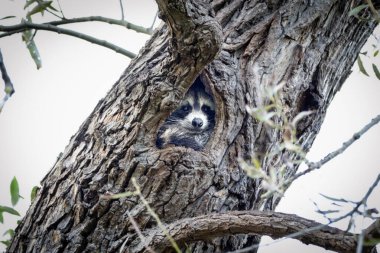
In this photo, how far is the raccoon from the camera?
2203mm

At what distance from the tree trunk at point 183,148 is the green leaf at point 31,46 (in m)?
0.29

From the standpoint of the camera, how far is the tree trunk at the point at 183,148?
1.67 m

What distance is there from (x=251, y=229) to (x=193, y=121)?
4.26 ft

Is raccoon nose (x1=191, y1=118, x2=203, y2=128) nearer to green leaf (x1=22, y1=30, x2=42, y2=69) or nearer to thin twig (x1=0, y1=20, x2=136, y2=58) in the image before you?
thin twig (x1=0, y1=20, x2=136, y2=58)

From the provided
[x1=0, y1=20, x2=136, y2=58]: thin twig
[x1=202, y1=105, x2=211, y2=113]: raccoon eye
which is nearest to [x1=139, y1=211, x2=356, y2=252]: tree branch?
[x1=0, y1=20, x2=136, y2=58]: thin twig

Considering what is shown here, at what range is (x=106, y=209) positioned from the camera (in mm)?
1680

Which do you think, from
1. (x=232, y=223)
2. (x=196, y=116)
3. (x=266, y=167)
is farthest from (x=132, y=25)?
(x=232, y=223)

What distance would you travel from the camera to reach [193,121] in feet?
8.94

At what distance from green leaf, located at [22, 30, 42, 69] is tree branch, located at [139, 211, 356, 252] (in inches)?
30.2

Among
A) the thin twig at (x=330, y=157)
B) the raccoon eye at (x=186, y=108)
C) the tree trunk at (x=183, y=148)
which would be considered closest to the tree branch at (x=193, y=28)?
the tree trunk at (x=183, y=148)

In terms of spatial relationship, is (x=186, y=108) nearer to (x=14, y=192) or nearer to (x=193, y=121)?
(x=193, y=121)

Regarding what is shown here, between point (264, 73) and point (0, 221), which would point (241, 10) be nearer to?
point (264, 73)

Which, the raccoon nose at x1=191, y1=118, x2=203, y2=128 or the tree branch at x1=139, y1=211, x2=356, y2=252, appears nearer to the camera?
the tree branch at x1=139, y1=211, x2=356, y2=252

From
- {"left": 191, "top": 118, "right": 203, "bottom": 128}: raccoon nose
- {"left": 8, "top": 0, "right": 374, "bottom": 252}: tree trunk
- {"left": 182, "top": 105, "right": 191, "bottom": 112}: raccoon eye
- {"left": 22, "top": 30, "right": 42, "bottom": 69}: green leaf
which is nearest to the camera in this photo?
{"left": 8, "top": 0, "right": 374, "bottom": 252}: tree trunk
